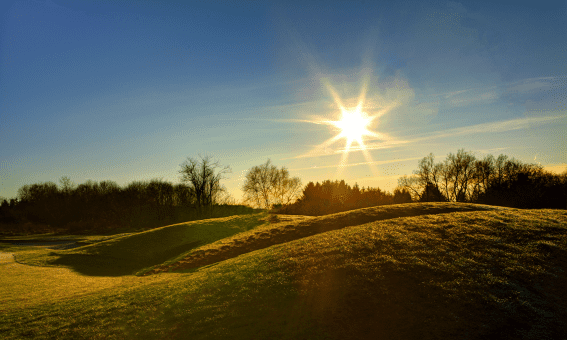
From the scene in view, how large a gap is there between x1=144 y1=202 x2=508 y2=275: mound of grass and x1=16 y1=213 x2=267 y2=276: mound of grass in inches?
160

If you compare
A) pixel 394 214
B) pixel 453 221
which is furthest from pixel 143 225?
pixel 453 221

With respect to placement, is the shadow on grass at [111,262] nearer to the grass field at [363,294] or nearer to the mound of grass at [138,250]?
the mound of grass at [138,250]

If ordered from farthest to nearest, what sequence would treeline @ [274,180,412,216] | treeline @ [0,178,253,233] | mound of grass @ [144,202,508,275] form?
treeline @ [0,178,253,233], treeline @ [274,180,412,216], mound of grass @ [144,202,508,275]

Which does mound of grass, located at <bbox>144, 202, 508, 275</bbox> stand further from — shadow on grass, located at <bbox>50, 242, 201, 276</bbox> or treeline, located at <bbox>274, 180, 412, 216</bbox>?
treeline, located at <bbox>274, 180, 412, 216</bbox>

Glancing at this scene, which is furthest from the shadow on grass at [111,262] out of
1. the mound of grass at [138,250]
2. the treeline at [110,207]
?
the treeline at [110,207]

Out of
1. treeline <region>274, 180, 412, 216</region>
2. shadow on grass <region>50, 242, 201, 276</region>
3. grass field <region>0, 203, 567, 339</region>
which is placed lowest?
shadow on grass <region>50, 242, 201, 276</region>

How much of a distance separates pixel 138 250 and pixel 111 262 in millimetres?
2862

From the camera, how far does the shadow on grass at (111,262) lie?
22766mm

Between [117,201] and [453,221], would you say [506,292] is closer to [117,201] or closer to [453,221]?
[453,221]

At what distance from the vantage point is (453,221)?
15.3 meters

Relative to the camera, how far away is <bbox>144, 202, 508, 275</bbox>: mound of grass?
2047 centimetres

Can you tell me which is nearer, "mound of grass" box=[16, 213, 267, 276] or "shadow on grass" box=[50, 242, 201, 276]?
"shadow on grass" box=[50, 242, 201, 276]

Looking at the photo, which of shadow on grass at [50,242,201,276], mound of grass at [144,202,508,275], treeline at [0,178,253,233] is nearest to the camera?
mound of grass at [144,202,508,275]

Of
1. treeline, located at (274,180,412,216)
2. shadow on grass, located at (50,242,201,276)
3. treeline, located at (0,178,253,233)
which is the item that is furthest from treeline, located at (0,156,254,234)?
shadow on grass, located at (50,242,201,276)
